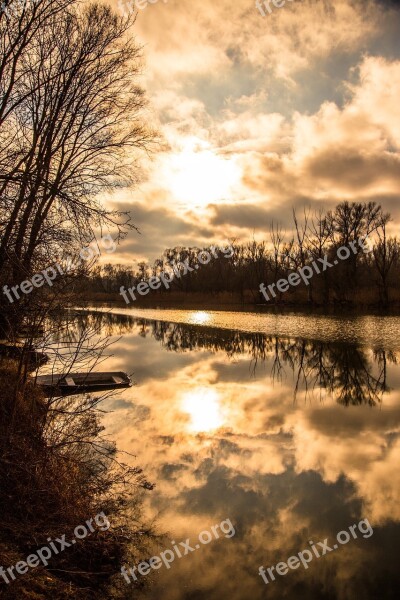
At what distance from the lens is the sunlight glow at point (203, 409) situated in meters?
9.35

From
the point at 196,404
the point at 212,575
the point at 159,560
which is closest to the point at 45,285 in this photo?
the point at 159,560

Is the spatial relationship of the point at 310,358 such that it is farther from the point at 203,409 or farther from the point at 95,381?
the point at 95,381

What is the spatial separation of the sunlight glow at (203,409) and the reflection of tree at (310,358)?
8.06ft

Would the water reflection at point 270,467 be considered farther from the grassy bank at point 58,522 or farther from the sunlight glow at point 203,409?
the grassy bank at point 58,522

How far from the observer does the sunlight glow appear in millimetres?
9352

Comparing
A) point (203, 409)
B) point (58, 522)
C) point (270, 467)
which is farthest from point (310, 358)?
point (58, 522)

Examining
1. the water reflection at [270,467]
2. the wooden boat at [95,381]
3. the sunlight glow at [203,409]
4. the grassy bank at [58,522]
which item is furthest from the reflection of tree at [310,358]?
the sunlight glow at [203,409]

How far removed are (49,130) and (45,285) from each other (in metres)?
5.64

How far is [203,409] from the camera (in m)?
10.6

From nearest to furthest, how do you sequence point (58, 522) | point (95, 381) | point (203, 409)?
point (58, 522)
point (203, 409)
point (95, 381)

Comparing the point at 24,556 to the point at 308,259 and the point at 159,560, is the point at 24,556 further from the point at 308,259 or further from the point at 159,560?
the point at 308,259

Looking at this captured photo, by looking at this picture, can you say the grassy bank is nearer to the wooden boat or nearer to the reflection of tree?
the reflection of tree

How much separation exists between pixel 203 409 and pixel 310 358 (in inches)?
315

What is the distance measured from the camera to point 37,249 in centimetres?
836
